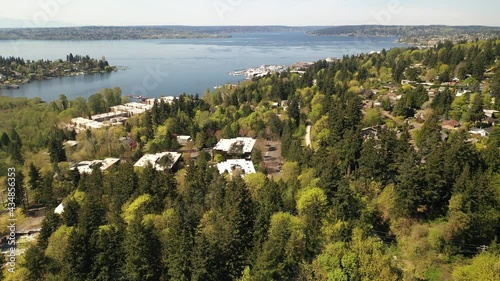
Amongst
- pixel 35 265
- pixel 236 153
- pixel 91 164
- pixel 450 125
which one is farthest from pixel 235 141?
pixel 35 265

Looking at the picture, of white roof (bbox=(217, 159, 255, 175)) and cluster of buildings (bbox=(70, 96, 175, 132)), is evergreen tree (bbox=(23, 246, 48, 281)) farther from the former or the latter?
cluster of buildings (bbox=(70, 96, 175, 132))

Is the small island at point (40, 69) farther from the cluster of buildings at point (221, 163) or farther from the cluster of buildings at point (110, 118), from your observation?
the cluster of buildings at point (221, 163)

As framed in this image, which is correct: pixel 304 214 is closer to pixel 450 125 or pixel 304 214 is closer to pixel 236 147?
pixel 236 147

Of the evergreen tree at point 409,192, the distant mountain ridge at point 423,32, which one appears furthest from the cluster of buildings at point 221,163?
the distant mountain ridge at point 423,32

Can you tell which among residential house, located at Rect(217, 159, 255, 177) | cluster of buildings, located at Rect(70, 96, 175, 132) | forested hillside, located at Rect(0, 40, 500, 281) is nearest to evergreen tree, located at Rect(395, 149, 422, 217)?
forested hillside, located at Rect(0, 40, 500, 281)

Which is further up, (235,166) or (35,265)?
(235,166)

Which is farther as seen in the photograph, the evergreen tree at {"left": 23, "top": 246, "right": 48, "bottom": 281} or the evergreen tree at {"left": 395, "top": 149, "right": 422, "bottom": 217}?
the evergreen tree at {"left": 395, "top": 149, "right": 422, "bottom": 217}

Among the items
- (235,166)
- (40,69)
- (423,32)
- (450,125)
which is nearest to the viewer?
(235,166)

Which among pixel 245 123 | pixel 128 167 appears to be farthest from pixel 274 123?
pixel 128 167
